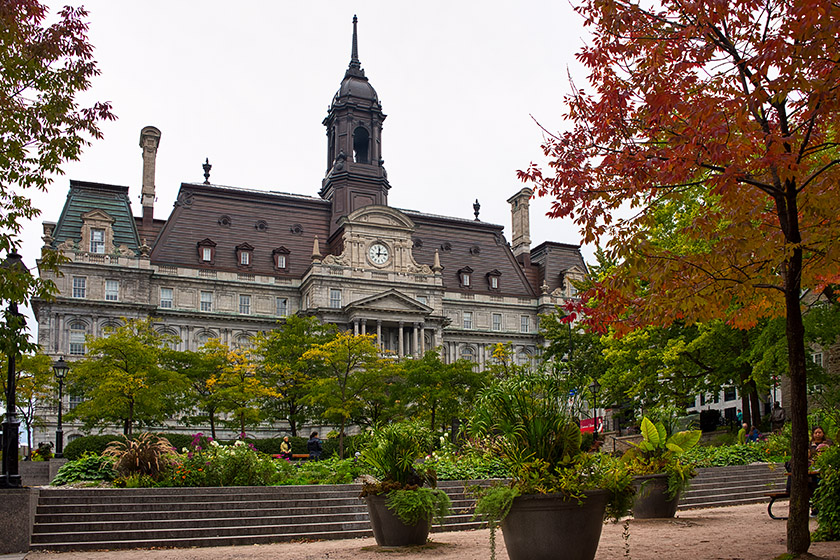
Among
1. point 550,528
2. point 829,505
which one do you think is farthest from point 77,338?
point 829,505

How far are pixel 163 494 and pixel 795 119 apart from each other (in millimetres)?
15197

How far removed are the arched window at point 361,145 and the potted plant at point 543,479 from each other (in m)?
70.5

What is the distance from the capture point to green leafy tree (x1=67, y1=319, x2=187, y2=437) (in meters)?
44.1

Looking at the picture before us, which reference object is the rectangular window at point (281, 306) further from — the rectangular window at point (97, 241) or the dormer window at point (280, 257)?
the rectangular window at point (97, 241)

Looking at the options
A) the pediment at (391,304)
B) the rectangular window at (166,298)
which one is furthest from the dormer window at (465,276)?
the rectangular window at (166,298)

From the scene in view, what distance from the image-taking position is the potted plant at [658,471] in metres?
16.7

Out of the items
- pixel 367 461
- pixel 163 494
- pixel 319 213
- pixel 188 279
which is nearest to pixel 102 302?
pixel 188 279

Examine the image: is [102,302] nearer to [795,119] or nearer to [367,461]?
[367,461]

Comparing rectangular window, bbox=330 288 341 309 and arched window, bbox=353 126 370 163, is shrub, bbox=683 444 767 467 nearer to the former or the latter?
rectangular window, bbox=330 288 341 309

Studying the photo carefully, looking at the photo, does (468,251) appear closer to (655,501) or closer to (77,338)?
(77,338)

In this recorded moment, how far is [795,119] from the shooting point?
41.9ft

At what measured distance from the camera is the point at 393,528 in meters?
13.8

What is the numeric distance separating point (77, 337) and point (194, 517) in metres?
47.9

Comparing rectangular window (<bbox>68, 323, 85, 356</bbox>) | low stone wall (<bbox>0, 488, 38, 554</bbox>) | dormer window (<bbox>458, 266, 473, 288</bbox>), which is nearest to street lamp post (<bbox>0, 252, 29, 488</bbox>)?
low stone wall (<bbox>0, 488, 38, 554</bbox>)
